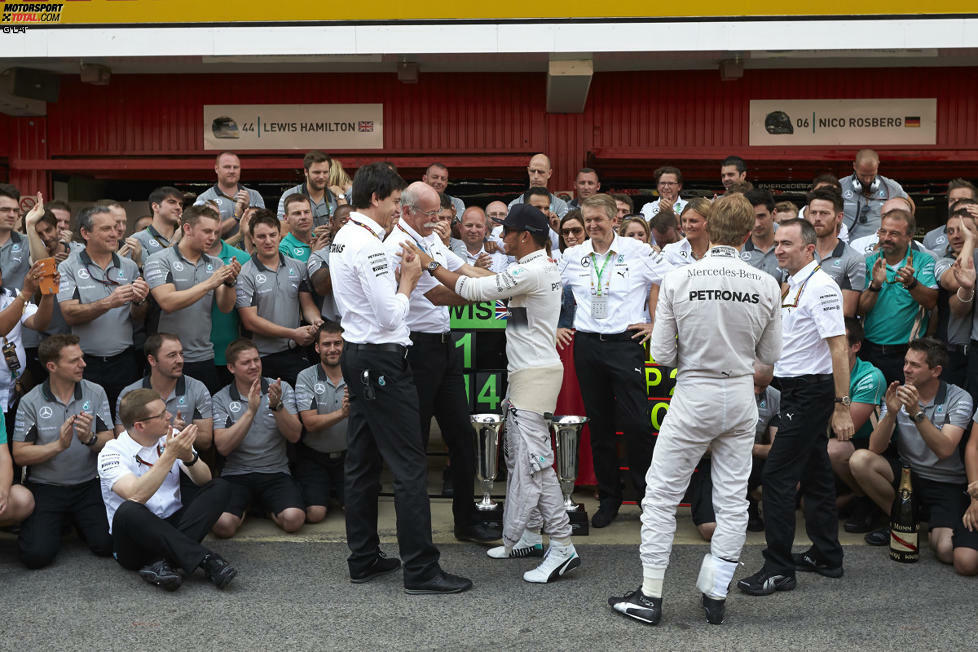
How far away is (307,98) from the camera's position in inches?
484

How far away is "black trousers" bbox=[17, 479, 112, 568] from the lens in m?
5.46

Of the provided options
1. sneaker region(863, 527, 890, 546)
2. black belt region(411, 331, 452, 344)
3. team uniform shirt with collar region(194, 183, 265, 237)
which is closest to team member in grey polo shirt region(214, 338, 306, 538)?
black belt region(411, 331, 452, 344)

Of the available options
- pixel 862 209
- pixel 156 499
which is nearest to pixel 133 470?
pixel 156 499

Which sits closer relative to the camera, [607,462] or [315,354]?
[607,462]

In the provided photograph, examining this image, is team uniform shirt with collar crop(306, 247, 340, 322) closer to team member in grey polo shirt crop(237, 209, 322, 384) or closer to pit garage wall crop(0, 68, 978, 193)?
team member in grey polo shirt crop(237, 209, 322, 384)

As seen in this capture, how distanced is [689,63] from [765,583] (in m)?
8.00

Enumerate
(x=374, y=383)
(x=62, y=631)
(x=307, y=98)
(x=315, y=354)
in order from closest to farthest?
(x=62, y=631)
(x=374, y=383)
(x=315, y=354)
(x=307, y=98)

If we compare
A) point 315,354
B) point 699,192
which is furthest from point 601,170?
point 315,354

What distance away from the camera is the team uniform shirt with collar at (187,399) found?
244 inches

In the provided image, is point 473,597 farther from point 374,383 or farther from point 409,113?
point 409,113

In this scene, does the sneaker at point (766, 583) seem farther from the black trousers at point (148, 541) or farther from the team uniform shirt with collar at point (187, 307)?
the team uniform shirt with collar at point (187, 307)

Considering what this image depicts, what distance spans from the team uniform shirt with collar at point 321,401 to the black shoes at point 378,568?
4.74 feet

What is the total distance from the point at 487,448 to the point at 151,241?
10.8ft

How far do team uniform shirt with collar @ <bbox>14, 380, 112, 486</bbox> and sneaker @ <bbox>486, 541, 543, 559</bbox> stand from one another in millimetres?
2550
